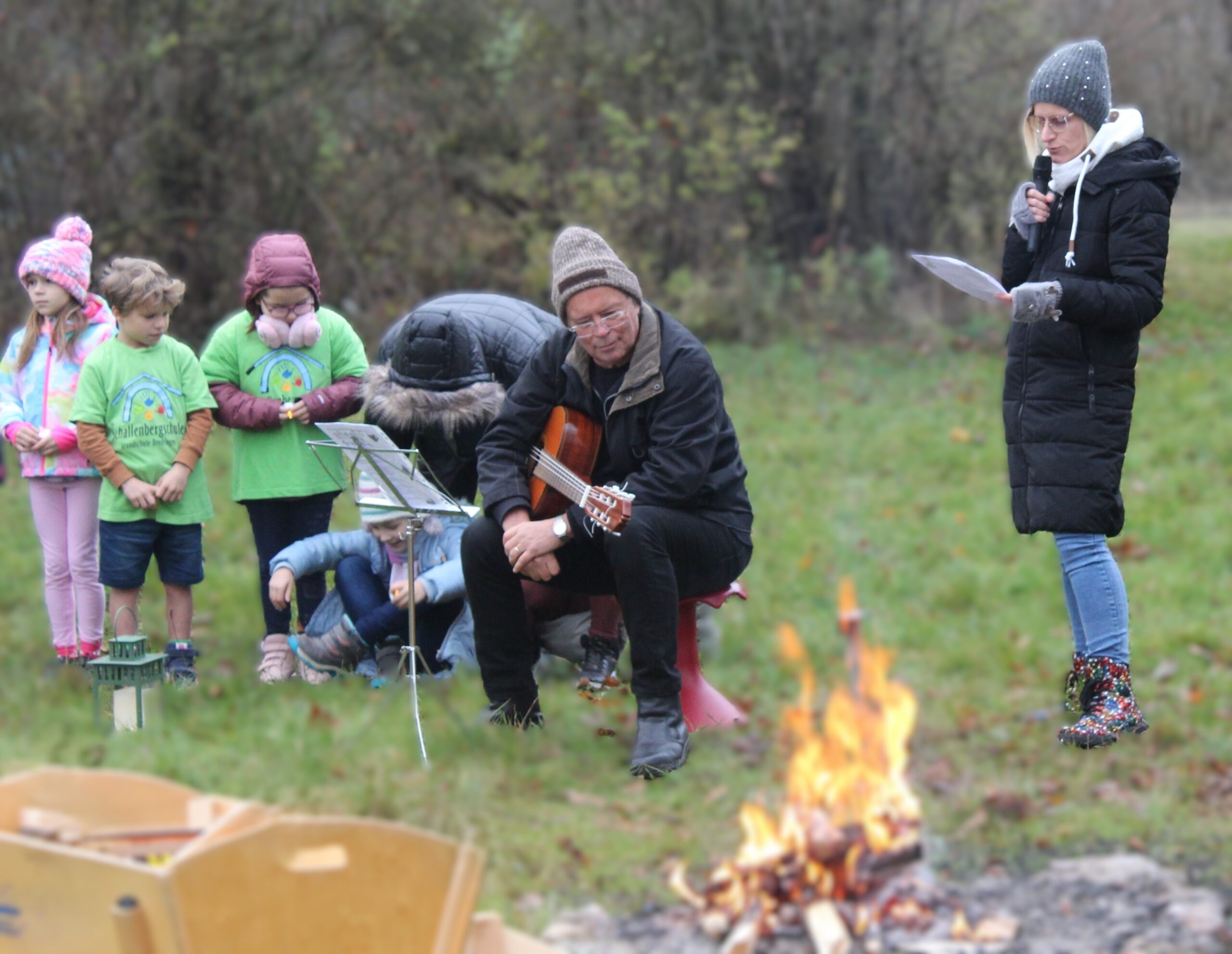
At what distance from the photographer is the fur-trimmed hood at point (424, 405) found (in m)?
6.70

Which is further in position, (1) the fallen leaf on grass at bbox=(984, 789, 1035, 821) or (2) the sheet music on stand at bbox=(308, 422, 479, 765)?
(1) the fallen leaf on grass at bbox=(984, 789, 1035, 821)

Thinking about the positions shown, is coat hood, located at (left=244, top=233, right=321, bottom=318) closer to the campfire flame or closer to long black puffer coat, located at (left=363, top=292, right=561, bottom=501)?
long black puffer coat, located at (left=363, top=292, right=561, bottom=501)

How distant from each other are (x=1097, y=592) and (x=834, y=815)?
11735 millimetres

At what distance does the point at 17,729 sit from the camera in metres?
8.16

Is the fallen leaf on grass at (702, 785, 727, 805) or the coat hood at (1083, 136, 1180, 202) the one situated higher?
the coat hood at (1083, 136, 1180, 202)

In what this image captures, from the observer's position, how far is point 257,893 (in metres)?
4.42

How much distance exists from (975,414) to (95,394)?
16356 millimetres

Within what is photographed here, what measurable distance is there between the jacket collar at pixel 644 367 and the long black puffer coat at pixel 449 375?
831 millimetres

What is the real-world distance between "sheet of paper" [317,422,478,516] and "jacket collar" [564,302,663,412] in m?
0.86

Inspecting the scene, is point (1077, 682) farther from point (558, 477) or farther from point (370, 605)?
point (370, 605)

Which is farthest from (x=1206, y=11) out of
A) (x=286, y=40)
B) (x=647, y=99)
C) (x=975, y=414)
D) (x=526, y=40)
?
(x=286, y=40)

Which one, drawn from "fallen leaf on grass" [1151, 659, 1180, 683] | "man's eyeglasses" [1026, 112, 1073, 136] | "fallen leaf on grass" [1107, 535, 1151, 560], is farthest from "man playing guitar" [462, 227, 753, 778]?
"fallen leaf on grass" [1107, 535, 1151, 560]

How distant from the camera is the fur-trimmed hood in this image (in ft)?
22.0

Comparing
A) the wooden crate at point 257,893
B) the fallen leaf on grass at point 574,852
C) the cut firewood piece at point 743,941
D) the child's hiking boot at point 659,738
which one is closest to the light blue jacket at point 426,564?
the child's hiking boot at point 659,738
